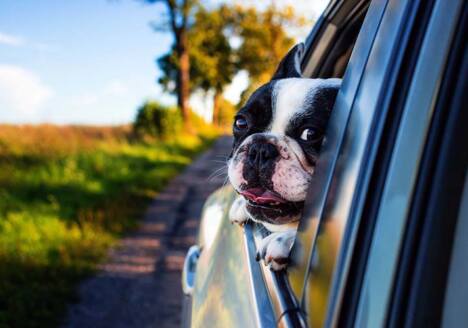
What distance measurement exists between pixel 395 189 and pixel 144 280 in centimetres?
455

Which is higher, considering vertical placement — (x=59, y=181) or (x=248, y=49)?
(x=248, y=49)

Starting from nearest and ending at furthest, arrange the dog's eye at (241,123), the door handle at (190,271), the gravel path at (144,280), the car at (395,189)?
the car at (395,189) < the dog's eye at (241,123) < the door handle at (190,271) < the gravel path at (144,280)

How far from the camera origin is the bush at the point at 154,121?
18.7 metres

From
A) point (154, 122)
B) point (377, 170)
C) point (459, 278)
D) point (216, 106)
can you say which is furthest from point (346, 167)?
point (216, 106)

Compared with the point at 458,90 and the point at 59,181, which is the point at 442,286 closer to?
the point at 458,90

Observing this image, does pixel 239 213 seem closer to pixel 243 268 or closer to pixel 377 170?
pixel 243 268

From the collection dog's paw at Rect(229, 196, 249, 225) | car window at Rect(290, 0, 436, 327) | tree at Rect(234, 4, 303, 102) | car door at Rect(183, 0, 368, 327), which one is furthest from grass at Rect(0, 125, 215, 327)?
tree at Rect(234, 4, 303, 102)

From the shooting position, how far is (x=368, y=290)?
0.83 meters

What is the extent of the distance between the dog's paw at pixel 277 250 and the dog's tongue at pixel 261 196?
14 cm

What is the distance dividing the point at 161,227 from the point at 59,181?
2.34 m

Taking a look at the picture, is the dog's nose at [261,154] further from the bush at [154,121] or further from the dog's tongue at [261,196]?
the bush at [154,121]

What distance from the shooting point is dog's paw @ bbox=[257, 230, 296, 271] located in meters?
1.39

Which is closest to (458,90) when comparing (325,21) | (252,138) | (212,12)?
(252,138)

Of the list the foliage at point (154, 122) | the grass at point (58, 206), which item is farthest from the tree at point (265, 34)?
the grass at point (58, 206)
